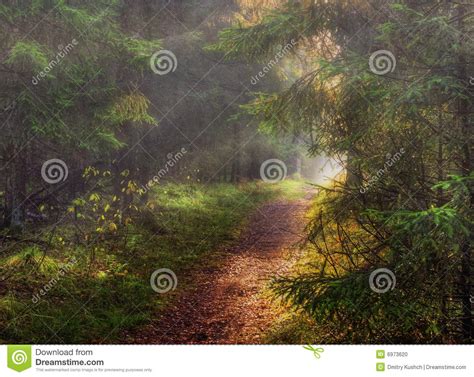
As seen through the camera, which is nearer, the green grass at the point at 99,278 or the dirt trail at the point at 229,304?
the green grass at the point at 99,278

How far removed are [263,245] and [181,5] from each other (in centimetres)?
705

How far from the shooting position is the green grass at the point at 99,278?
5.21 metres

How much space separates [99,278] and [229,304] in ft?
7.42

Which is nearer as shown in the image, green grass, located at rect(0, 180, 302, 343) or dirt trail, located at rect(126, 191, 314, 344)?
green grass, located at rect(0, 180, 302, 343)

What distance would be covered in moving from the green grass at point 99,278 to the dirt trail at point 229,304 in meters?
0.33

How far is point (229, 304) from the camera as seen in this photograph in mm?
6695

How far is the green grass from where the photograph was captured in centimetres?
521

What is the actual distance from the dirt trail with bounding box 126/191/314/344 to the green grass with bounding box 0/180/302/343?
326 millimetres

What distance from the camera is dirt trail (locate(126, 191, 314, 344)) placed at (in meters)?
5.57

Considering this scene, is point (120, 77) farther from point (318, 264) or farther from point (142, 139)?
point (318, 264)

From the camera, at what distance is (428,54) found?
4500mm

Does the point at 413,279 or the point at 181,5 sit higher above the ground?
the point at 181,5

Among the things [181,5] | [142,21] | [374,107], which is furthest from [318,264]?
[181,5]

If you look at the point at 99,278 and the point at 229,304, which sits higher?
the point at 99,278
